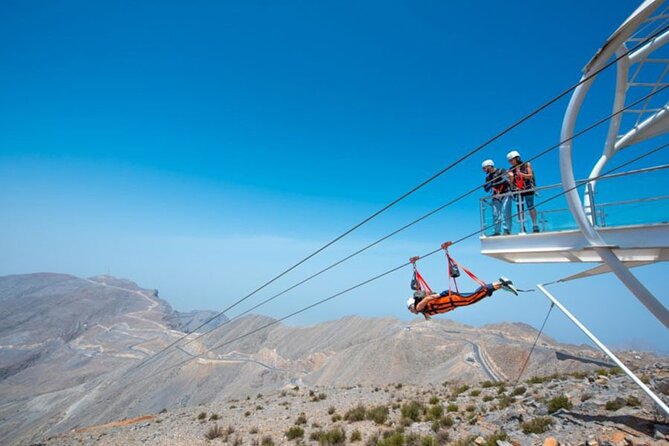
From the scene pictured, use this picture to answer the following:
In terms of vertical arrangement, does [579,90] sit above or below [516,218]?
above

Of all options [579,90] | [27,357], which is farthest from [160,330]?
[579,90]

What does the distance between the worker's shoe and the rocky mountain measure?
1702 centimetres

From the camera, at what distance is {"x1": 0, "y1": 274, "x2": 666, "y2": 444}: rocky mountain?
4212cm

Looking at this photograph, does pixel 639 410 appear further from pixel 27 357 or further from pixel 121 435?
pixel 27 357

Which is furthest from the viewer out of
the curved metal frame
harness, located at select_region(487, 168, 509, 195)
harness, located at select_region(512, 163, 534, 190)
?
→ harness, located at select_region(487, 168, 509, 195)

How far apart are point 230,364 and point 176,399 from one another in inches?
511

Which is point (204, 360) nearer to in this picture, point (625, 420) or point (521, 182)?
point (625, 420)

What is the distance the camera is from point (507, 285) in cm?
813

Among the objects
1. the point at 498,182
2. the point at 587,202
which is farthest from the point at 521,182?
the point at 587,202

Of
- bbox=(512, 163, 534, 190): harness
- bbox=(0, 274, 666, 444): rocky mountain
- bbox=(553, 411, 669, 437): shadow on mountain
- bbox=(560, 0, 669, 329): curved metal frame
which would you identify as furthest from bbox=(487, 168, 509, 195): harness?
bbox=(0, 274, 666, 444): rocky mountain

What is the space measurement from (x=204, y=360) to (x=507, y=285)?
71.8m

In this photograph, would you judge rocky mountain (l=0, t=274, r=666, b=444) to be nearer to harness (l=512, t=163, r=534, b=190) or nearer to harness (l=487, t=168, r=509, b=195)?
harness (l=487, t=168, r=509, b=195)

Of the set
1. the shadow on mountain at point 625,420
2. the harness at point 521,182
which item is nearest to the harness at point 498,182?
the harness at point 521,182

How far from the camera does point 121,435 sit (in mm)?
17844
